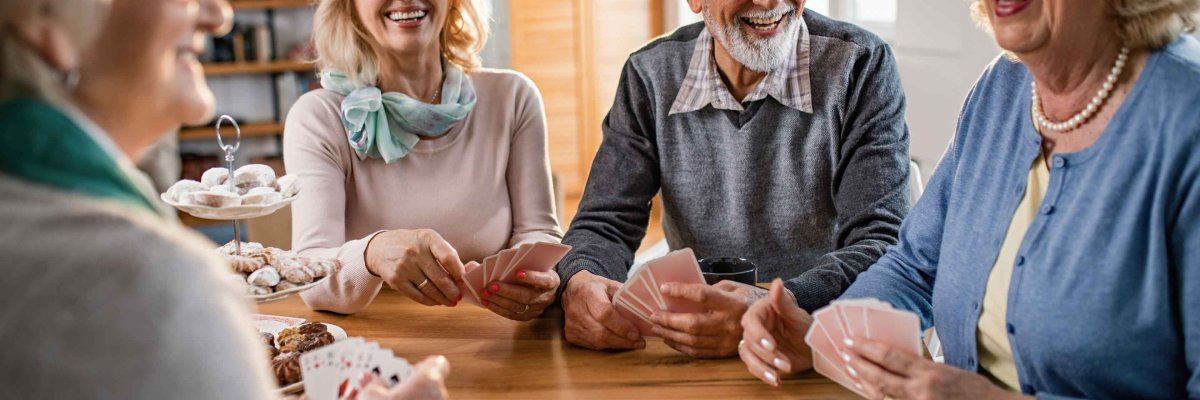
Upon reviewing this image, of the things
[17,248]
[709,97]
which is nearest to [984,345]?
[709,97]

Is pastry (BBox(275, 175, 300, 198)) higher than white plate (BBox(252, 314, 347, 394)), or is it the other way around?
pastry (BBox(275, 175, 300, 198))

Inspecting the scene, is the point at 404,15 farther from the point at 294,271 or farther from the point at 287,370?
the point at 287,370

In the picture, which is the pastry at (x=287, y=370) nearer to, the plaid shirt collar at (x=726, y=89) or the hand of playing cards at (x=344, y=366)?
the hand of playing cards at (x=344, y=366)

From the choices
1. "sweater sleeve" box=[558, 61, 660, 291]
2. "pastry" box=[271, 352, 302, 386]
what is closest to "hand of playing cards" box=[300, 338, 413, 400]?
"pastry" box=[271, 352, 302, 386]

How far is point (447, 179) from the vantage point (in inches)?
101

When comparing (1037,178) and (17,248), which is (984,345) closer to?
(1037,178)

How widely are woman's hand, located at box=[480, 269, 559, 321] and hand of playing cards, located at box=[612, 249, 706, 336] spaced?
0.19 metres

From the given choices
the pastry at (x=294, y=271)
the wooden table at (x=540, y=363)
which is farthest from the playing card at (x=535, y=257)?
the pastry at (x=294, y=271)

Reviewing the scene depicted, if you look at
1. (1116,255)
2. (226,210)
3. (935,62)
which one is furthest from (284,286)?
(935,62)

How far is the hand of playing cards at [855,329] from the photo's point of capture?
1.33 metres

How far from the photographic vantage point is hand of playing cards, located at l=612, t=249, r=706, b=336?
170 centimetres

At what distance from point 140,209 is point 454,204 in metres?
1.71

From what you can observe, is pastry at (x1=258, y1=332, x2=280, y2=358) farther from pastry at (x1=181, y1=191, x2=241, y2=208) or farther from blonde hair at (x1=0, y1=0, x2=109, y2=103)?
blonde hair at (x1=0, y1=0, x2=109, y2=103)

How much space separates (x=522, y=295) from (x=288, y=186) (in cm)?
44
